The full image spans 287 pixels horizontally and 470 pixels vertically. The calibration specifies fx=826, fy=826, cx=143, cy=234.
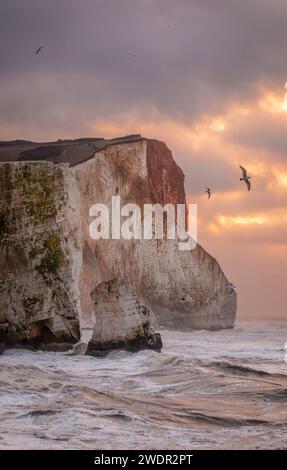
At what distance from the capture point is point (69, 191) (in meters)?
33.8

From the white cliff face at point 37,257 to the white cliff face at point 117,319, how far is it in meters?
2.83

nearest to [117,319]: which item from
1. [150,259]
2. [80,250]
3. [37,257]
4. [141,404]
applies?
[37,257]

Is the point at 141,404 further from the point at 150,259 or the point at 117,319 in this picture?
the point at 150,259

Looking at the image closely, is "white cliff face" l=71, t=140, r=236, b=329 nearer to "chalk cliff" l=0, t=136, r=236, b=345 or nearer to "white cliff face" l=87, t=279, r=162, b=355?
"chalk cliff" l=0, t=136, r=236, b=345

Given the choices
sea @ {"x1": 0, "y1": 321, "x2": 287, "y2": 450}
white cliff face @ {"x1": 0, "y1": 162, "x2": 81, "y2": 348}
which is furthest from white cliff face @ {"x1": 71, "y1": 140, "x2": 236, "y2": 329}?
sea @ {"x1": 0, "y1": 321, "x2": 287, "y2": 450}

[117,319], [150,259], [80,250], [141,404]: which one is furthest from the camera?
[150,259]

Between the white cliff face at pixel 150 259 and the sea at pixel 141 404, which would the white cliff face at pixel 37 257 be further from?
the white cliff face at pixel 150 259

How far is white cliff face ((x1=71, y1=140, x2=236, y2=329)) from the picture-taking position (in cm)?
5356

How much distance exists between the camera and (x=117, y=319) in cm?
2803

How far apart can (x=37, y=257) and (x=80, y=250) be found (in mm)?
4426

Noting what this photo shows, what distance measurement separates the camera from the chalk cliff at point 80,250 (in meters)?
31.2

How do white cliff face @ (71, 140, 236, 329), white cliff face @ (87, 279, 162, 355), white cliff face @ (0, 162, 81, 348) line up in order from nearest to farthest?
white cliff face @ (87, 279, 162, 355), white cliff face @ (0, 162, 81, 348), white cliff face @ (71, 140, 236, 329)

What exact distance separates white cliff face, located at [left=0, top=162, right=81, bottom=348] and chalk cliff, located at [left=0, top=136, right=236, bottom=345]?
0.04 m
